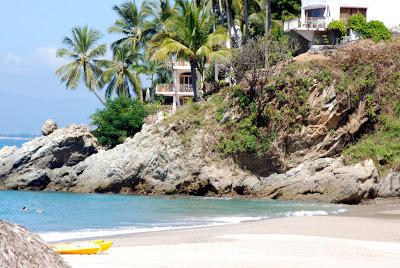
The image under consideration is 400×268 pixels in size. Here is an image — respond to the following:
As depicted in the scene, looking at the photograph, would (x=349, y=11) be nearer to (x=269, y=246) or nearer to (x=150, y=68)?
(x=150, y=68)

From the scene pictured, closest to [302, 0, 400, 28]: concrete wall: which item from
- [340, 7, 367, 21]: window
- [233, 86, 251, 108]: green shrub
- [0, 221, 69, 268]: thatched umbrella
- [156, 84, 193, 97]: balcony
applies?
[340, 7, 367, 21]: window

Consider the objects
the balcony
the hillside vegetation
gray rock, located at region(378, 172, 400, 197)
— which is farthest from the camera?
the balcony

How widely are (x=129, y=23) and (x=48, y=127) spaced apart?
626 inches

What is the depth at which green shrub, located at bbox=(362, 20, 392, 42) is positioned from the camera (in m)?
46.7

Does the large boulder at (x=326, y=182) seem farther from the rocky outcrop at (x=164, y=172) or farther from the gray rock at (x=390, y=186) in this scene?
the gray rock at (x=390, y=186)

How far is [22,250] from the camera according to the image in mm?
9273

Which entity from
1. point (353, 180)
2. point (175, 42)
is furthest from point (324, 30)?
point (353, 180)

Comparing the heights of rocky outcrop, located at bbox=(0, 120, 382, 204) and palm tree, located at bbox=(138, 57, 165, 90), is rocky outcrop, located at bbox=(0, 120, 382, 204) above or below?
below

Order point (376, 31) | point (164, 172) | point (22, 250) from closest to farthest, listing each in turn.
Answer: point (22, 250), point (164, 172), point (376, 31)

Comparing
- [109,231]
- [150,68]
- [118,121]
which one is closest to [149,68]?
[150,68]

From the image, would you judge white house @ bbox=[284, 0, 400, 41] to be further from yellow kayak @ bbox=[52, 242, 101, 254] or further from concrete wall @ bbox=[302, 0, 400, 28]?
yellow kayak @ bbox=[52, 242, 101, 254]

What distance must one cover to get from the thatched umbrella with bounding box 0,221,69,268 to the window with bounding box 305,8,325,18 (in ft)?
140

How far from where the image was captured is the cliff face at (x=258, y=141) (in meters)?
39.7

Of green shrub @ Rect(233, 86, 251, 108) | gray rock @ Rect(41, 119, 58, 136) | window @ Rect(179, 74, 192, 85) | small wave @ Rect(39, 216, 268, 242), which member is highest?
window @ Rect(179, 74, 192, 85)
